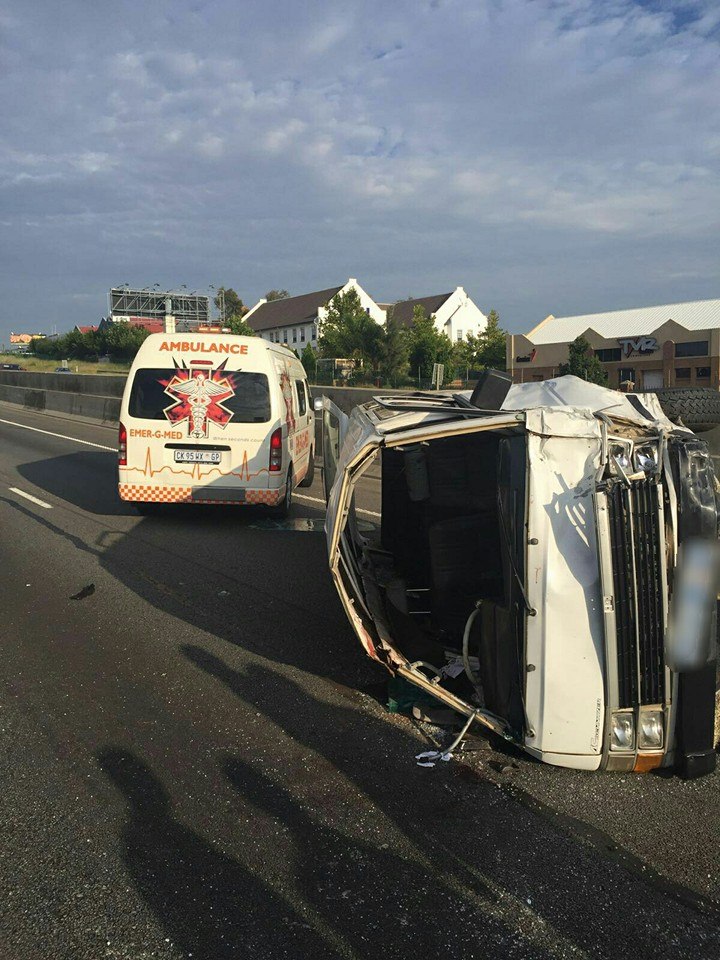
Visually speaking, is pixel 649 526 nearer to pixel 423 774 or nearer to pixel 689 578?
pixel 689 578

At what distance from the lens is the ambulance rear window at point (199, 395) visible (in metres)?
9.41

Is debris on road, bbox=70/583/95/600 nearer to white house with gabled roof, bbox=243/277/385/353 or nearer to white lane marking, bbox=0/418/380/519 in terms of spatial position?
white lane marking, bbox=0/418/380/519

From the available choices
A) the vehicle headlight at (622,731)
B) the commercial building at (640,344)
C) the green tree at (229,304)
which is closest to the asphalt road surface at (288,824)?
the vehicle headlight at (622,731)

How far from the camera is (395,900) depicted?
290 centimetres

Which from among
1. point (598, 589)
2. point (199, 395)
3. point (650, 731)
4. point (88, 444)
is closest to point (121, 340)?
point (88, 444)

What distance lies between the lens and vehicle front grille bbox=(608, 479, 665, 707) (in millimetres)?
3480

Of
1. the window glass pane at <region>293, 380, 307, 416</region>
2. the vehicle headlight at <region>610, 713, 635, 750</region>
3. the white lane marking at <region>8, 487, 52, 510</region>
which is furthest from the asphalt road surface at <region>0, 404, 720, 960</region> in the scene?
the window glass pane at <region>293, 380, 307, 416</region>

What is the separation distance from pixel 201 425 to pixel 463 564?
198 inches

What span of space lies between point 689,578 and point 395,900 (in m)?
1.79

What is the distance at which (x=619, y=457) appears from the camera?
357 cm

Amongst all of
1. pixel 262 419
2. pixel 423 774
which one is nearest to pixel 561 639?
pixel 423 774

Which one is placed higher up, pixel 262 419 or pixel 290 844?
pixel 262 419

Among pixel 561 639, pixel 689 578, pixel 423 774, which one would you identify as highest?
pixel 689 578

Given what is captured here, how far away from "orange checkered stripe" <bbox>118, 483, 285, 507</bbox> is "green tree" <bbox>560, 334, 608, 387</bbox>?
4868 cm
